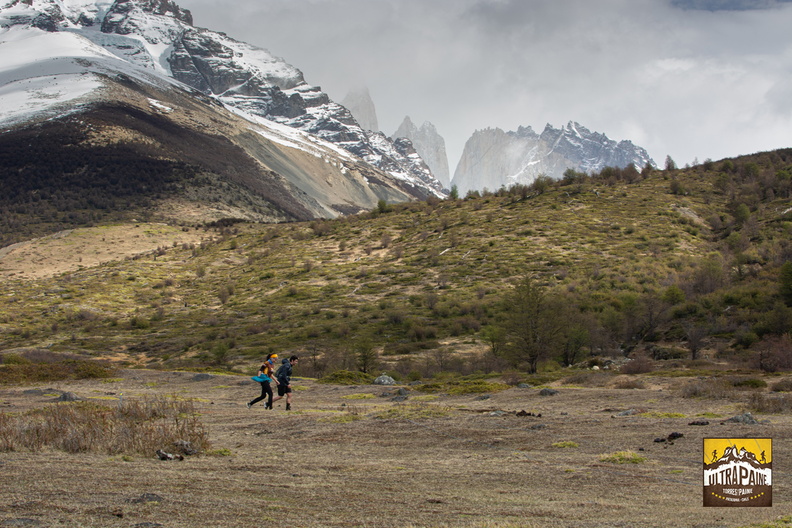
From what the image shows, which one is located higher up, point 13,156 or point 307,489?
point 13,156

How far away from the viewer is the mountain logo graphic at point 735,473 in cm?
565

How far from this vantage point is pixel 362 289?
52.1 metres

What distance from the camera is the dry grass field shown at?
573cm

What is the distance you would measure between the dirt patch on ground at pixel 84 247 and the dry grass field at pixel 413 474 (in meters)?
61.5

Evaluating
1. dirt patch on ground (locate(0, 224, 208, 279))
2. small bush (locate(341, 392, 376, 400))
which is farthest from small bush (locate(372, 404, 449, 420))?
dirt patch on ground (locate(0, 224, 208, 279))

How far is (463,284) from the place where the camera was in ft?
160

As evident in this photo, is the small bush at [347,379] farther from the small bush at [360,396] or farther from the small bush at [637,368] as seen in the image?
the small bush at [637,368]

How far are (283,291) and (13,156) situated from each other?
10738 cm

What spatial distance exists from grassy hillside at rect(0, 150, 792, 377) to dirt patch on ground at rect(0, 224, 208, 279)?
7.03ft

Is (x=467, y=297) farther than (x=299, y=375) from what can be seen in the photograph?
Yes

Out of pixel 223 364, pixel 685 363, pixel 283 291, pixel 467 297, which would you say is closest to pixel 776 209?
pixel 467 297

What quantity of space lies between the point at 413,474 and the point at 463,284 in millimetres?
40799

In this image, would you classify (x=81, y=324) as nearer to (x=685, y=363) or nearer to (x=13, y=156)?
(x=685, y=363)

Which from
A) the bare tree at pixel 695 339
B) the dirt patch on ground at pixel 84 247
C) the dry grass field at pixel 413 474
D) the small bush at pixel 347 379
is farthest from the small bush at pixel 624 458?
the dirt patch on ground at pixel 84 247
